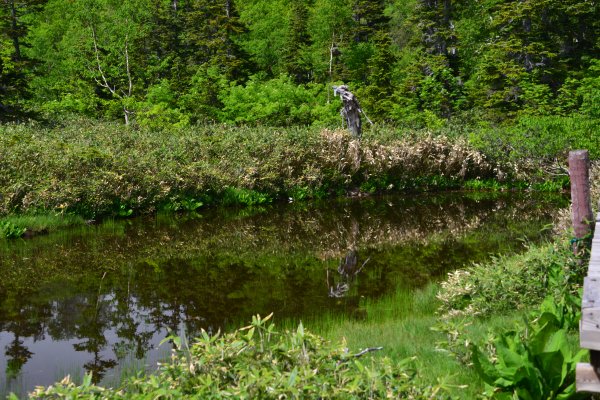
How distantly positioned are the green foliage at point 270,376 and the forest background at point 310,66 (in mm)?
21524

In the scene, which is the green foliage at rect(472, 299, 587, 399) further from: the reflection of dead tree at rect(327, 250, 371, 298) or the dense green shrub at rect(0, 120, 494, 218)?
the dense green shrub at rect(0, 120, 494, 218)

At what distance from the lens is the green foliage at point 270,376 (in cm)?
398

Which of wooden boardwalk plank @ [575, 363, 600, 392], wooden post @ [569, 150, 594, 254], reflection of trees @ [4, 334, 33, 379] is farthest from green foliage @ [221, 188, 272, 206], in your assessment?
wooden boardwalk plank @ [575, 363, 600, 392]

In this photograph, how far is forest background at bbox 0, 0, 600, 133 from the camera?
3238 cm

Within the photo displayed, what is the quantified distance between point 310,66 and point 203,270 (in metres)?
35.4

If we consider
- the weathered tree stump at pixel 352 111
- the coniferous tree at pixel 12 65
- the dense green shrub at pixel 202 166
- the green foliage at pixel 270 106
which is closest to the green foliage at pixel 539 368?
the dense green shrub at pixel 202 166

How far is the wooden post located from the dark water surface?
3.91m

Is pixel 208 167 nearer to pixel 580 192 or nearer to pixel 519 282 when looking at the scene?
pixel 519 282

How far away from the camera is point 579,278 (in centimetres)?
739

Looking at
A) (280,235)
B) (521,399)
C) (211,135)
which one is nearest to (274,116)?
(211,135)

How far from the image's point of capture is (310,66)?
152ft

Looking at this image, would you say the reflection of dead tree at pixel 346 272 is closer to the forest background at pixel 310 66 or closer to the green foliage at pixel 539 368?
the green foliage at pixel 539 368

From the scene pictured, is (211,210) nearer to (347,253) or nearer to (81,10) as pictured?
(347,253)

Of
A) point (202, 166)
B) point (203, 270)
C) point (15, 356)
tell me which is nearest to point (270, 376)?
point (15, 356)
